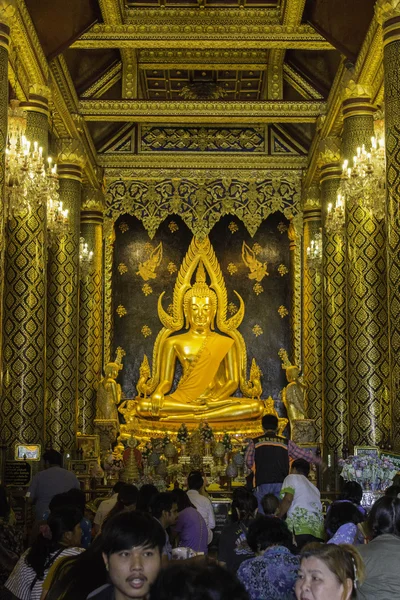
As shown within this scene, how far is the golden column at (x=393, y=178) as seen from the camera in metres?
7.48

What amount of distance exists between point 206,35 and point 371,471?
612cm

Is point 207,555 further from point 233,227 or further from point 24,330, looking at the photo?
point 233,227

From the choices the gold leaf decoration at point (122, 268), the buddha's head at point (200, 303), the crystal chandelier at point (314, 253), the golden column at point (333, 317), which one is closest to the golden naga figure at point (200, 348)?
the buddha's head at point (200, 303)

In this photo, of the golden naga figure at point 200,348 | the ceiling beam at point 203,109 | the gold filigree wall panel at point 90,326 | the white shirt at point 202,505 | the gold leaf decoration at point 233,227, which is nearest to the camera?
the white shirt at point 202,505

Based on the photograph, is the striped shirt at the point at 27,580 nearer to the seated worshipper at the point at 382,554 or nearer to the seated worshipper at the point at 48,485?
the seated worshipper at the point at 382,554

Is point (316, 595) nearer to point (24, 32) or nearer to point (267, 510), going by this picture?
point (267, 510)

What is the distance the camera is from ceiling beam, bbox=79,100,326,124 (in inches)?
508

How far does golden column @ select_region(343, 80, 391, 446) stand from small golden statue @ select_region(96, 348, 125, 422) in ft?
17.5

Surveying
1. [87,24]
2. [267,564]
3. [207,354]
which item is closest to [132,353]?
Result: [207,354]

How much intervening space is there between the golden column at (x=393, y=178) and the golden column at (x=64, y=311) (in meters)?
5.75

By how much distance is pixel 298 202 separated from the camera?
15.7 metres

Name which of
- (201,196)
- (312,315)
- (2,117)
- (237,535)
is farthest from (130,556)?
(201,196)

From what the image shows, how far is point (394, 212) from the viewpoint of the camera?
7590 mm

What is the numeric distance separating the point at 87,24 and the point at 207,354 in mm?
6936
